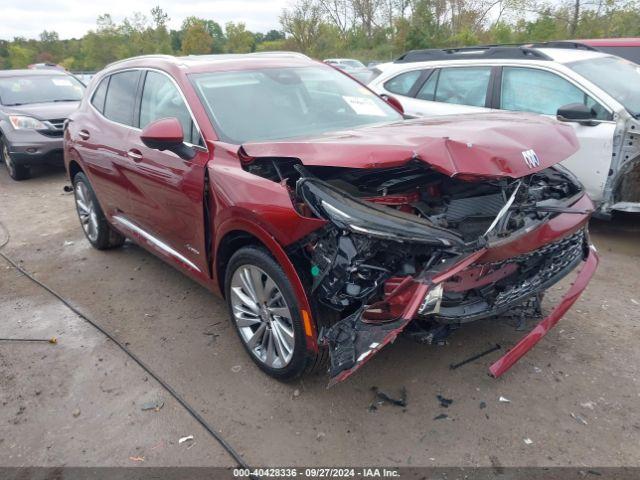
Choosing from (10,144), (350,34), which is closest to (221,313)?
(10,144)

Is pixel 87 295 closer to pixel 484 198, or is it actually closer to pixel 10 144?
pixel 484 198

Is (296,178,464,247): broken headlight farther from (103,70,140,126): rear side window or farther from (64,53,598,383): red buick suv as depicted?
(103,70,140,126): rear side window

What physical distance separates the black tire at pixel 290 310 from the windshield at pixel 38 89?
839cm

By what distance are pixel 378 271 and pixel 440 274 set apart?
0.32 meters

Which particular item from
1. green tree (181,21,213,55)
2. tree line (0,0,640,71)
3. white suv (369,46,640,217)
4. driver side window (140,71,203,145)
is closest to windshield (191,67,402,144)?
driver side window (140,71,203,145)

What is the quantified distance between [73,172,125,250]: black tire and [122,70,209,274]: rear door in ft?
3.55

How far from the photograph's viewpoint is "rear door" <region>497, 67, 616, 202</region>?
4820mm

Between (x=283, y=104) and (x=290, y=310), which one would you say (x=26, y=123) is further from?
(x=290, y=310)

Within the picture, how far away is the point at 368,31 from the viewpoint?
144 feet

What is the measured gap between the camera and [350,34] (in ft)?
146

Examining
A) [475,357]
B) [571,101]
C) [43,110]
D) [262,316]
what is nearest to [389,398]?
[475,357]

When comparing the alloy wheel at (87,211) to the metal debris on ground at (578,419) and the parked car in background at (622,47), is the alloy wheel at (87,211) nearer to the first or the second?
the metal debris on ground at (578,419)

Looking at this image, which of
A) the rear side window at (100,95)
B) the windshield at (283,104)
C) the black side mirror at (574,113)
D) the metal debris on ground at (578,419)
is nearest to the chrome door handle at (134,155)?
the windshield at (283,104)

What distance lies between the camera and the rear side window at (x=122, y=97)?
425 centimetres
